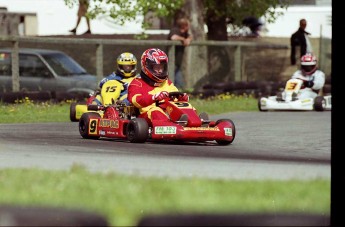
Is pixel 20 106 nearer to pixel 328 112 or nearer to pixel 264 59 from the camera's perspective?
pixel 328 112

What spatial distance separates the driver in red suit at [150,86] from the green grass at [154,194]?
4631 millimetres

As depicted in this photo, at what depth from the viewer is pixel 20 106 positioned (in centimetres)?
2003

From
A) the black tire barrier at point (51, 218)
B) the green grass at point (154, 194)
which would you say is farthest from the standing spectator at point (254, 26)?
the black tire barrier at point (51, 218)

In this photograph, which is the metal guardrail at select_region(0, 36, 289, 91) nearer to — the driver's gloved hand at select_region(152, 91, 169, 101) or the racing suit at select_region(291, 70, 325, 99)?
the racing suit at select_region(291, 70, 325, 99)

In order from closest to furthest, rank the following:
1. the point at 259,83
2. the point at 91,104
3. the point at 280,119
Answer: the point at 91,104
the point at 280,119
the point at 259,83

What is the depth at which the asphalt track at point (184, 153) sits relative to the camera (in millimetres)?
10355

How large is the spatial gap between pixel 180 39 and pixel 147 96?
35.8 ft

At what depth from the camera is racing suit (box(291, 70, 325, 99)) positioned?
2256 cm

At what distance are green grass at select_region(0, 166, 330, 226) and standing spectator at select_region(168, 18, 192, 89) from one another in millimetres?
15366

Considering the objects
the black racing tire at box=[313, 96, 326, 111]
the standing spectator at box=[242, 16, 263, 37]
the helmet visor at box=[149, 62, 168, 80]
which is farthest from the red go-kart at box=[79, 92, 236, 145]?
the standing spectator at box=[242, 16, 263, 37]

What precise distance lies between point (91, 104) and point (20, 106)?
13.9 ft
